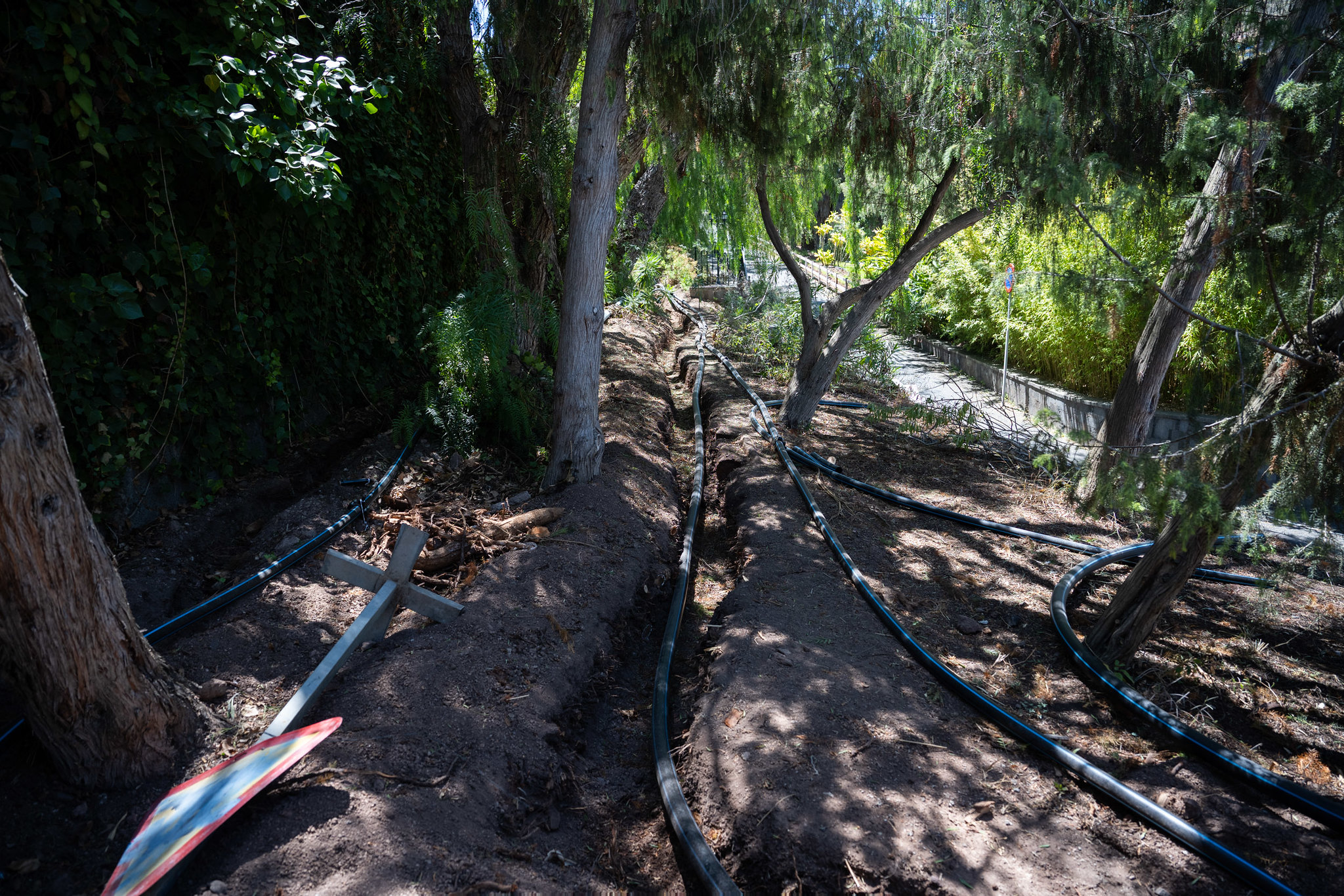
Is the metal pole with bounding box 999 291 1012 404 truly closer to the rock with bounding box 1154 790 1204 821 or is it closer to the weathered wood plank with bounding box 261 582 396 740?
the rock with bounding box 1154 790 1204 821

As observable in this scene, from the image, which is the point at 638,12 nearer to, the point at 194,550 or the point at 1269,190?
the point at 1269,190

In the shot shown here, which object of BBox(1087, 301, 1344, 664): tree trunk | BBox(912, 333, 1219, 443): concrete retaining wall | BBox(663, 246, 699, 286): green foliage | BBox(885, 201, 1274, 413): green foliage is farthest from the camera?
BBox(663, 246, 699, 286): green foliage

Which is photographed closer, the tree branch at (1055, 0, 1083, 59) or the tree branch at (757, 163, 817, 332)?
the tree branch at (1055, 0, 1083, 59)

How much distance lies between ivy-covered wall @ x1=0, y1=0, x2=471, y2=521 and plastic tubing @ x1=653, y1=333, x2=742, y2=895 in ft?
10.1

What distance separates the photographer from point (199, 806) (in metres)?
2.24

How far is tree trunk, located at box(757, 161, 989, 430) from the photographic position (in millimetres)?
6773

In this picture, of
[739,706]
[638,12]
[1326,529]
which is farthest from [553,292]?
[1326,529]

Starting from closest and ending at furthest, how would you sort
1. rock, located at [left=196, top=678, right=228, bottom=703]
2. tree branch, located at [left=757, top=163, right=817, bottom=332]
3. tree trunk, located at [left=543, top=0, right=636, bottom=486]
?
rock, located at [left=196, top=678, right=228, bottom=703] → tree trunk, located at [left=543, top=0, right=636, bottom=486] → tree branch, located at [left=757, top=163, right=817, bottom=332]

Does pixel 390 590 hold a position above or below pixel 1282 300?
below

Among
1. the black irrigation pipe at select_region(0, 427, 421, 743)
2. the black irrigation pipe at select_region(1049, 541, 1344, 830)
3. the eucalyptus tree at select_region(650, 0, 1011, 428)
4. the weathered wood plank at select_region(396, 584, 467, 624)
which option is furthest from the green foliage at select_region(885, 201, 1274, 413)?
the black irrigation pipe at select_region(0, 427, 421, 743)

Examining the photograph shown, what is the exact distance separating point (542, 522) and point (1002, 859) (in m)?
3.23

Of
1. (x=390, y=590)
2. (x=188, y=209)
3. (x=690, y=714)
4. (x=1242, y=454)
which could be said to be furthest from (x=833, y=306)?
(x=188, y=209)

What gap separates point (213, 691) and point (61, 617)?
98 centimetres

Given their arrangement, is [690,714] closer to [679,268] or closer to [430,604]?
[430,604]
